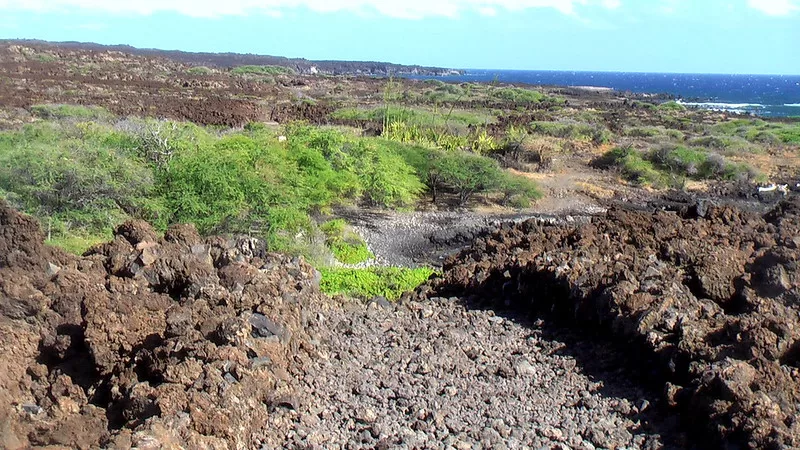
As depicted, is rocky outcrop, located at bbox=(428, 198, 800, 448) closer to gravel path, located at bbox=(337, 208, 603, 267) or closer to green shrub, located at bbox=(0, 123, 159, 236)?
gravel path, located at bbox=(337, 208, 603, 267)

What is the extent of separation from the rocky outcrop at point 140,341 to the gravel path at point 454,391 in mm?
431

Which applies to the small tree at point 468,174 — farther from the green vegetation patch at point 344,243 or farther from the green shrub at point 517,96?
the green shrub at point 517,96

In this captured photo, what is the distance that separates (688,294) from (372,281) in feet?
17.7

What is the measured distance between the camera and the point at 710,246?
1127 centimetres

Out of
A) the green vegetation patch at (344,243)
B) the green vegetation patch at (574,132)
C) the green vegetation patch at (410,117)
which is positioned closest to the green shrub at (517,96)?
the green vegetation patch at (410,117)

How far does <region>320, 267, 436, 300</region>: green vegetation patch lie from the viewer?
12.0 meters

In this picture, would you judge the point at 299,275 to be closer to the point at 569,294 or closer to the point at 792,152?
the point at 569,294

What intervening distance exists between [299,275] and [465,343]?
275 centimetres

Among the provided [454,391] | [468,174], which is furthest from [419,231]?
Result: [454,391]

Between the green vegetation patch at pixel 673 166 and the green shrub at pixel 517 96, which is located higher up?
the green shrub at pixel 517 96

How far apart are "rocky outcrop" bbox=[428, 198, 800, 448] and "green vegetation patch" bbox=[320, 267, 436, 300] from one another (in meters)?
0.82

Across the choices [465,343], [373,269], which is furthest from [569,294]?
[373,269]

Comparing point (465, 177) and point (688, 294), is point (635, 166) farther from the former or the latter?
point (688, 294)

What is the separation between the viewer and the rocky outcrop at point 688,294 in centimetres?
656
